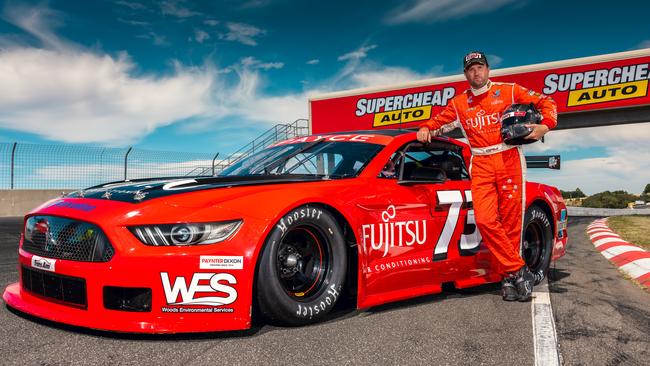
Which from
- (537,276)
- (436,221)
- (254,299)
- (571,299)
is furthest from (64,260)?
(537,276)

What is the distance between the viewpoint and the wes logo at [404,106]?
22844mm

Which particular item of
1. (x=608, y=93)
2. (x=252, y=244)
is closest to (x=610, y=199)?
(x=608, y=93)

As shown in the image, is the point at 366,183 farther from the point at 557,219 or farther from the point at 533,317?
the point at 557,219

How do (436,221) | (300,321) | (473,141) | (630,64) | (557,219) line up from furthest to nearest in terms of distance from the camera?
(630,64), (557,219), (473,141), (436,221), (300,321)

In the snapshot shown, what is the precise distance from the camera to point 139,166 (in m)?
15.1

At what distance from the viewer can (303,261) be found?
10.0 ft

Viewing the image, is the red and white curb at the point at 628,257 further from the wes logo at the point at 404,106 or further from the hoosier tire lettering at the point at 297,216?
the wes logo at the point at 404,106

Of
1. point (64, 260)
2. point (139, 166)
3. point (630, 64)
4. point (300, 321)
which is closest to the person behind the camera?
point (64, 260)

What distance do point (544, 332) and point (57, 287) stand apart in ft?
8.56

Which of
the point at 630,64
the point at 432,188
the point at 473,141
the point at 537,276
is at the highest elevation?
the point at 630,64

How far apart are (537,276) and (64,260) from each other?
12.1 feet

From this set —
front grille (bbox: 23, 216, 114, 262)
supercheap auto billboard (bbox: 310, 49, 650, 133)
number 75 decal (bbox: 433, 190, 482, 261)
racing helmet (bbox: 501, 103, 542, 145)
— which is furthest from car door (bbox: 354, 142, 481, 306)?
supercheap auto billboard (bbox: 310, 49, 650, 133)

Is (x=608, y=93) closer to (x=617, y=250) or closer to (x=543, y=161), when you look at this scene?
(x=617, y=250)

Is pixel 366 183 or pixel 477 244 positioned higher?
pixel 366 183
